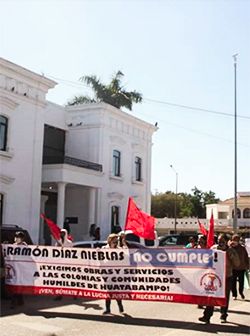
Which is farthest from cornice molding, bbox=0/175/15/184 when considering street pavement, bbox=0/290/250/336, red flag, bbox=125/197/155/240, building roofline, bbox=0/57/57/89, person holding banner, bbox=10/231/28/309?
red flag, bbox=125/197/155/240

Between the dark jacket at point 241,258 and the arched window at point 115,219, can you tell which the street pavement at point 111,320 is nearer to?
the dark jacket at point 241,258

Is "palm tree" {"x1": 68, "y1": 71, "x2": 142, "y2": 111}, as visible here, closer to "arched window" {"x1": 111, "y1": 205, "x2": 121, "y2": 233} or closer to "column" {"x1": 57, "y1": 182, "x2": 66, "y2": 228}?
"arched window" {"x1": 111, "y1": 205, "x2": 121, "y2": 233}

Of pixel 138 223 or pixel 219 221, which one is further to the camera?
pixel 219 221

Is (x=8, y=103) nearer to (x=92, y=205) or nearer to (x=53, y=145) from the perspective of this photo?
(x=53, y=145)

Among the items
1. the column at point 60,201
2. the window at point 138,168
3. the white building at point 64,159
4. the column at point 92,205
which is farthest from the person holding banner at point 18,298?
the window at point 138,168

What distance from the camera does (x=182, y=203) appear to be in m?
93.7

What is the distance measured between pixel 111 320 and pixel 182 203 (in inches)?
3317

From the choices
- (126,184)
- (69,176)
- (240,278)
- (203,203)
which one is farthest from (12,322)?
(203,203)

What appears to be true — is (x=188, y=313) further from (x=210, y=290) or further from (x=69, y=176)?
(x=69, y=176)

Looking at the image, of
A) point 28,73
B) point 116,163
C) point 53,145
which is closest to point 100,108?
point 53,145

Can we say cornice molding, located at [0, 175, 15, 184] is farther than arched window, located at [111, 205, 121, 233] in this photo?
No

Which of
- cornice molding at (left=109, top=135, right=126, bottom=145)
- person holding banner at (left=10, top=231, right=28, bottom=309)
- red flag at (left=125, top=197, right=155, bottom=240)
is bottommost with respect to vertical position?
person holding banner at (left=10, top=231, right=28, bottom=309)

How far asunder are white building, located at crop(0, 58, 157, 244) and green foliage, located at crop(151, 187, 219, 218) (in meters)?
51.2

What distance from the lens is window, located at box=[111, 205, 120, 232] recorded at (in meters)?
32.5
